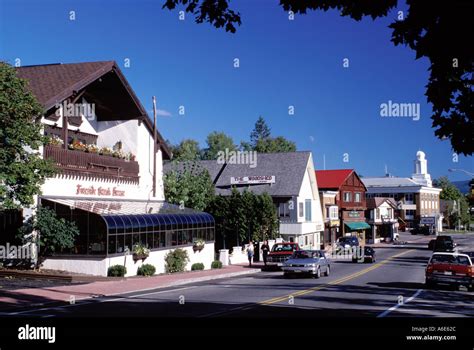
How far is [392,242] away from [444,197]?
68.1m

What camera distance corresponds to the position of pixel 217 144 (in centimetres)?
10356

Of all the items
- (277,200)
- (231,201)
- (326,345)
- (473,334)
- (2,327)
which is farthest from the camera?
(277,200)

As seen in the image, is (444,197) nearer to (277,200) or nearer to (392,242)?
(392,242)

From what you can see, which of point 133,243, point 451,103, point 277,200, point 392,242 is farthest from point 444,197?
point 451,103

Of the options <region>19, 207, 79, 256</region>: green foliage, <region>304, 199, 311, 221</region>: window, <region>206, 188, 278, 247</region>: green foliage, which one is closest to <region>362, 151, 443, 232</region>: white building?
<region>304, 199, 311, 221</region>: window

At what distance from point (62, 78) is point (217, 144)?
73156 mm

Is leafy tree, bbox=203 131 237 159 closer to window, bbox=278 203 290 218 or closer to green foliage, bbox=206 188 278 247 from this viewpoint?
window, bbox=278 203 290 218

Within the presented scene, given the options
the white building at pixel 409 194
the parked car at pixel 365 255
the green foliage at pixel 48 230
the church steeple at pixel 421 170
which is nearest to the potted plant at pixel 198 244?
the green foliage at pixel 48 230

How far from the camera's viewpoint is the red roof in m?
71.4

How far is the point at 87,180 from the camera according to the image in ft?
99.8

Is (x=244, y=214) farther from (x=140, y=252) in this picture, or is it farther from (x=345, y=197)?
(x=345, y=197)

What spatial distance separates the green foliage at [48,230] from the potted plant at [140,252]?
11.8 ft

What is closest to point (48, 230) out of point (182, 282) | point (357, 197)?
point (182, 282)

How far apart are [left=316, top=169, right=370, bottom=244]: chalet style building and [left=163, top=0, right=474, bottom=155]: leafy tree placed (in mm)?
57730
